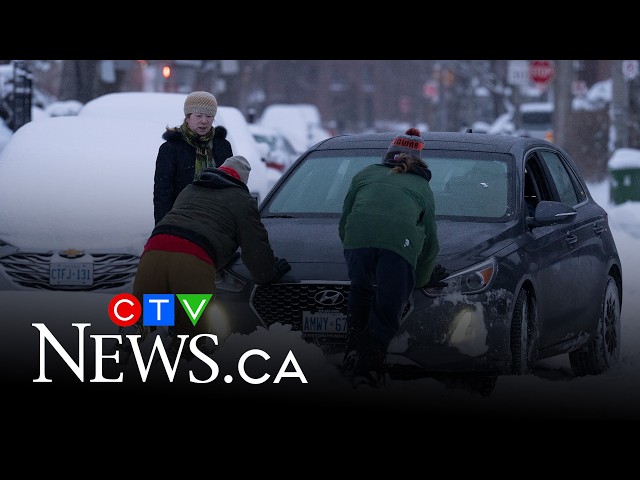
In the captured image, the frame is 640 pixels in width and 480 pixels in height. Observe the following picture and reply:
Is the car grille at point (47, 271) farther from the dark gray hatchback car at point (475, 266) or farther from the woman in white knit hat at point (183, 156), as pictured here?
the dark gray hatchback car at point (475, 266)

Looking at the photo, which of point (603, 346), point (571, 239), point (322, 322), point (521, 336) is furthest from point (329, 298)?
point (603, 346)

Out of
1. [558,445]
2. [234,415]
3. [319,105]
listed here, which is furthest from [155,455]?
[319,105]

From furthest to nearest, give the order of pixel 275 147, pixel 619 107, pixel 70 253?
pixel 275 147 → pixel 619 107 → pixel 70 253

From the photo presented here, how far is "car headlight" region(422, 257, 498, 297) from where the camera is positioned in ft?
26.7

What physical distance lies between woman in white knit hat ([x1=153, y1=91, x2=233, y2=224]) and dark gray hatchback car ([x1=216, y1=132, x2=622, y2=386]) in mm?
497

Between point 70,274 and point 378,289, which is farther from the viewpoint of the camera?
point 70,274

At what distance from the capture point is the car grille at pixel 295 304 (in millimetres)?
8328

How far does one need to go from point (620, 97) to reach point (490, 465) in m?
22.9

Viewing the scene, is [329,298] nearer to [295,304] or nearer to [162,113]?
[295,304]

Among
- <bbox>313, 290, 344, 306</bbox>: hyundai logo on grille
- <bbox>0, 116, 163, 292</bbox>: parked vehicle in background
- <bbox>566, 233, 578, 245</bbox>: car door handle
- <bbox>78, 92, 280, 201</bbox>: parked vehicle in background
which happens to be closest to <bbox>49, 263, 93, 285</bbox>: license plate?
<bbox>0, 116, 163, 292</bbox>: parked vehicle in background

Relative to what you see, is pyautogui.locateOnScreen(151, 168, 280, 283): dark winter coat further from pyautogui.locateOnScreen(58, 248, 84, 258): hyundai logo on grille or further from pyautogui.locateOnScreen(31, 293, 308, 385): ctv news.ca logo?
pyautogui.locateOnScreen(58, 248, 84, 258): hyundai logo on grille

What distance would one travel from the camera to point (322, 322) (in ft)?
27.2

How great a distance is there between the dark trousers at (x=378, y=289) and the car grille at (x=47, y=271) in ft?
11.4

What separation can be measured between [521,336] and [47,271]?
13.7 ft
